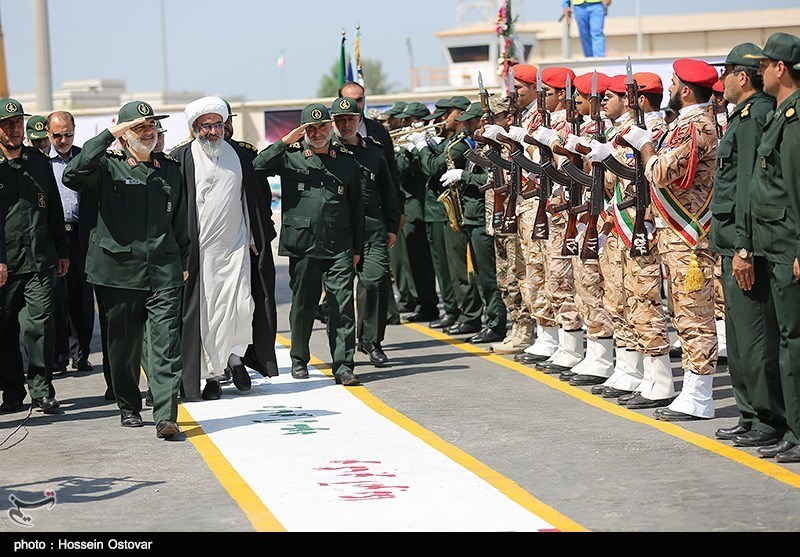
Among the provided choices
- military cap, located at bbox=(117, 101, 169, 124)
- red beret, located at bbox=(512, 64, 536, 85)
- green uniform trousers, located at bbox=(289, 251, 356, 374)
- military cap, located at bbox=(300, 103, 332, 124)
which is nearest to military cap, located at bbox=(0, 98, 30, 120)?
military cap, located at bbox=(117, 101, 169, 124)

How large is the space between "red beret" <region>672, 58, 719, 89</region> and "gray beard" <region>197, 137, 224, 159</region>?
3714 mm

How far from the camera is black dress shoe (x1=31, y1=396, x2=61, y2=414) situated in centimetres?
1088

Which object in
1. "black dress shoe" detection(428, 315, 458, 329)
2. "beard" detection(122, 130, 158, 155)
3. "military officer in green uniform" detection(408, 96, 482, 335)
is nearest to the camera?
"beard" detection(122, 130, 158, 155)

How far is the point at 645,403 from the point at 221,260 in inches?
140

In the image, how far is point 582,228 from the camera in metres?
11.8

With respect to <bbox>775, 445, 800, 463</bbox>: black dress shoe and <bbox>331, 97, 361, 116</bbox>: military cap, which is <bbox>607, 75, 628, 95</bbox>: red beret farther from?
<bbox>775, 445, 800, 463</bbox>: black dress shoe

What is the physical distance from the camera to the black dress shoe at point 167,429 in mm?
9531

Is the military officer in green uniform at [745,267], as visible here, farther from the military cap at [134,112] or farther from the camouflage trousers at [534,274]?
the military cap at [134,112]

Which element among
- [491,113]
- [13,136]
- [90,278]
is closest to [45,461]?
[90,278]

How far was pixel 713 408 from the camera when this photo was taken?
9.93m

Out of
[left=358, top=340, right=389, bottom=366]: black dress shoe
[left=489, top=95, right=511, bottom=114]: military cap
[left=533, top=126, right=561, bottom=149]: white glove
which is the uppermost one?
[left=489, top=95, right=511, bottom=114]: military cap

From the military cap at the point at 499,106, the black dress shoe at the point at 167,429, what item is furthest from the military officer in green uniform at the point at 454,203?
the black dress shoe at the point at 167,429

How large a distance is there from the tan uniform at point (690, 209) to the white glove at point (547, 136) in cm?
175

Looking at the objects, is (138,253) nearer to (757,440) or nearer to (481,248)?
(757,440)
